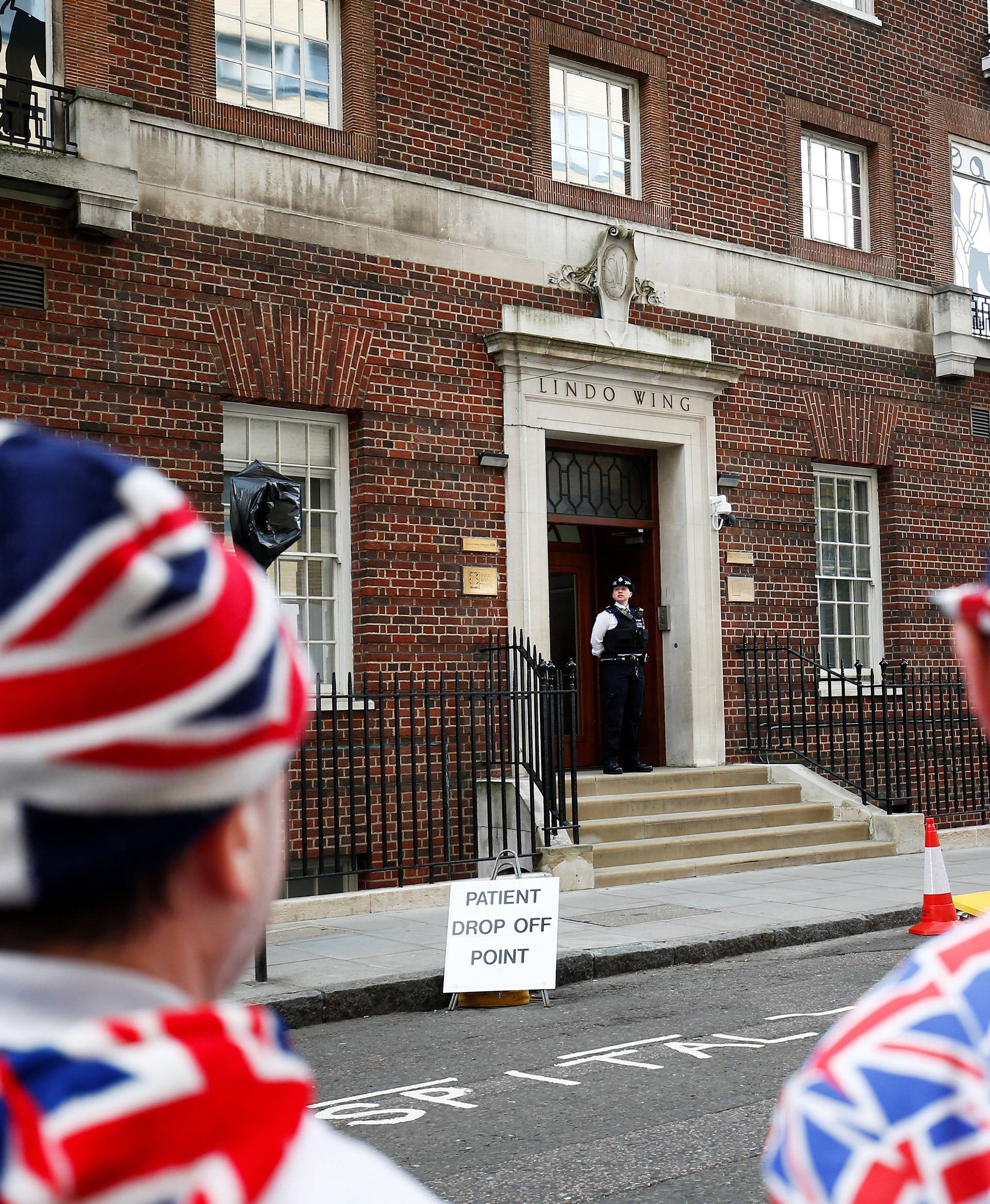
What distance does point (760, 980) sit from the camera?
8.94 metres

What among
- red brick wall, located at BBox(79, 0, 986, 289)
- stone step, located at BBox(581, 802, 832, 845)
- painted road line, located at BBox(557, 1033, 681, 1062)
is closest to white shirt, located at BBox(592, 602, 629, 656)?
stone step, located at BBox(581, 802, 832, 845)

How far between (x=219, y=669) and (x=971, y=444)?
1843cm

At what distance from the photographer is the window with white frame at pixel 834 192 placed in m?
17.2

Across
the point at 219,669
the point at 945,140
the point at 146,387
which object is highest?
the point at 945,140

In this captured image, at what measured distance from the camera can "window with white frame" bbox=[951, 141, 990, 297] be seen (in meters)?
18.7

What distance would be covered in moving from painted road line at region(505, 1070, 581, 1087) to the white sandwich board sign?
1.61 m

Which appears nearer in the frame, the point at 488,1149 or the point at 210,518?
the point at 488,1149

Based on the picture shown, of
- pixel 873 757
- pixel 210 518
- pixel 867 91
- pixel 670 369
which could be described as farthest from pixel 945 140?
pixel 210 518

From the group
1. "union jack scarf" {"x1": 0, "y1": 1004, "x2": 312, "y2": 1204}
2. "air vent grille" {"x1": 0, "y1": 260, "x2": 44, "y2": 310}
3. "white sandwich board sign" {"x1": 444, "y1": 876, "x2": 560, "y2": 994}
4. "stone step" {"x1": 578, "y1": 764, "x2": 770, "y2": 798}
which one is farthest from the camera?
"stone step" {"x1": 578, "y1": 764, "x2": 770, "y2": 798}

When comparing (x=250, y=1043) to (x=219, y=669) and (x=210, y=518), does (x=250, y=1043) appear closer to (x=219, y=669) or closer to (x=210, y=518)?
(x=219, y=669)

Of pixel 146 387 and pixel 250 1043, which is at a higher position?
pixel 146 387

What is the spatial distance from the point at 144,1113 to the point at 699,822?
13090 mm

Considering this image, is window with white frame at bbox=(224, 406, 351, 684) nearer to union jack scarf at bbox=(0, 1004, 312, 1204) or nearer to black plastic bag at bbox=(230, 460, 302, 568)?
black plastic bag at bbox=(230, 460, 302, 568)

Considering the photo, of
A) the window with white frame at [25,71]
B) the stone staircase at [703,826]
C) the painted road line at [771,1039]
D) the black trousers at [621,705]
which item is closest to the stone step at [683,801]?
the stone staircase at [703,826]
